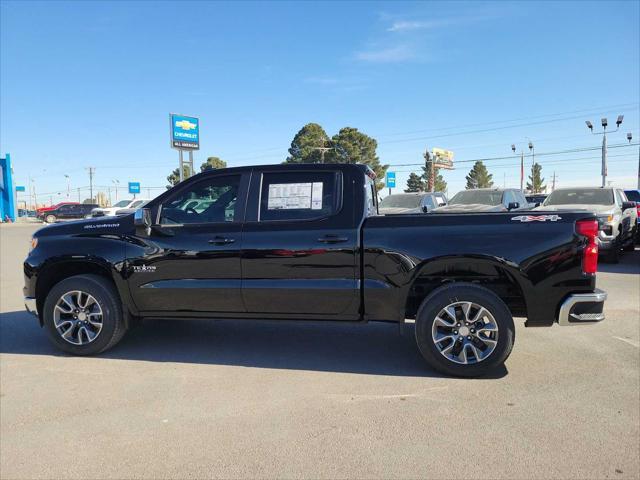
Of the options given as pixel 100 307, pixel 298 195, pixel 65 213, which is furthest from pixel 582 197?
pixel 65 213

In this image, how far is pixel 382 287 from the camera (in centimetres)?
436

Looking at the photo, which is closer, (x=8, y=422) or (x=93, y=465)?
(x=93, y=465)

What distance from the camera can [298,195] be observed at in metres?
4.71

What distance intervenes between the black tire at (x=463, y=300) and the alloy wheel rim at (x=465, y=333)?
0.09 feet

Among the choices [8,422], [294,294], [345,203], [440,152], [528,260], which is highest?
[440,152]

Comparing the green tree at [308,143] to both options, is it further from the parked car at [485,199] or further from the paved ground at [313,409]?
the paved ground at [313,409]

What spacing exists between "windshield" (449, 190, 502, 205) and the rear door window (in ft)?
41.2

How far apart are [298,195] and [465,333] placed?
6.61 feet

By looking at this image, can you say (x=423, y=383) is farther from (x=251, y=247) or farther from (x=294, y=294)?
(x=251, y=247)

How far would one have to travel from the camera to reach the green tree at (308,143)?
2680 inches

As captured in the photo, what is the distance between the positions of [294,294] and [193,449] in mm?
1751

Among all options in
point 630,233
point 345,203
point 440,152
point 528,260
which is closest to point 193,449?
point 345,203

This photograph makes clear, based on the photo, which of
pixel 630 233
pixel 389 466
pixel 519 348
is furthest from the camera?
pixel 630 233

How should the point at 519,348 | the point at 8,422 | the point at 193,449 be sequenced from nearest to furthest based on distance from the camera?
the point at 193,449 < the point at 8,422 < the point at 519,348
